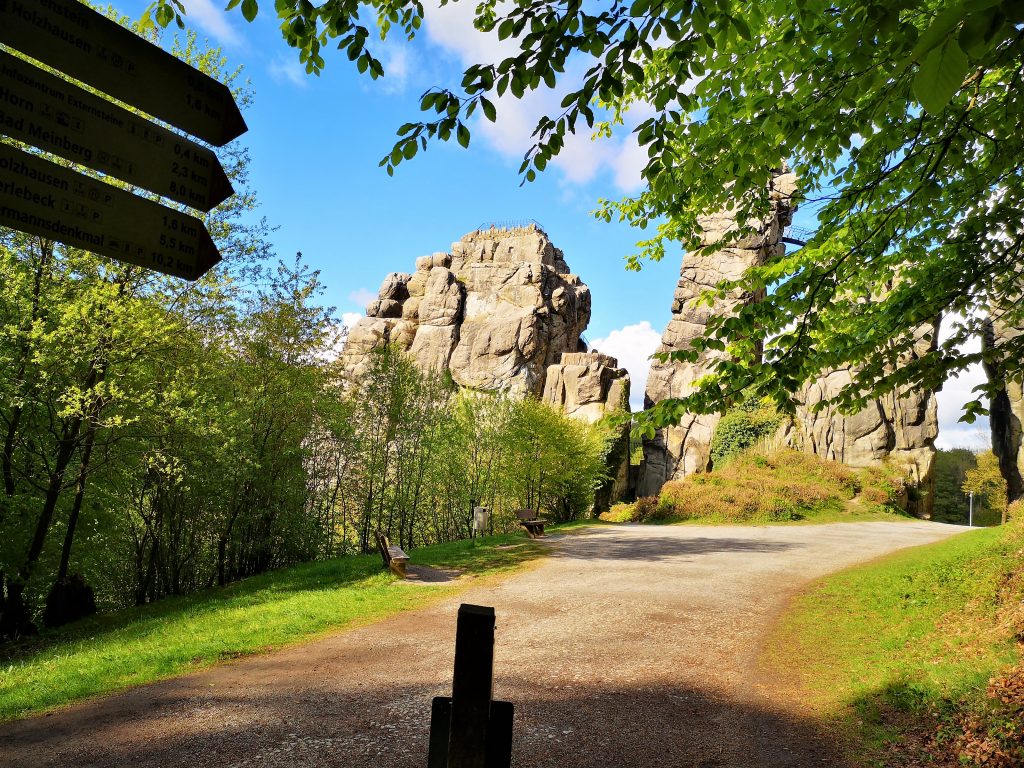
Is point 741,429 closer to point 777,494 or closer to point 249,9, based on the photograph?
point 777,494

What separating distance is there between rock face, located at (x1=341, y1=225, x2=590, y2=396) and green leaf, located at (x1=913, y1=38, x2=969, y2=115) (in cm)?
4473

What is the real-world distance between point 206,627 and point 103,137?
31.2 ft

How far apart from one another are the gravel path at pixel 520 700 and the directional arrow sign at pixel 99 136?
458 centimetres

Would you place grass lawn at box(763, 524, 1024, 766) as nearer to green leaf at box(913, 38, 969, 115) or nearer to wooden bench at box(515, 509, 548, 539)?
green leaf at box(913, 38, 969, 115)

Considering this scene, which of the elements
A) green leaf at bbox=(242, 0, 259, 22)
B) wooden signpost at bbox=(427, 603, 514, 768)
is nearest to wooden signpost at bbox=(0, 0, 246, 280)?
green leaf at bbox=(242, 0, 259, 22)

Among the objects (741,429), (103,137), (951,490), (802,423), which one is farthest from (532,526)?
(951,490)

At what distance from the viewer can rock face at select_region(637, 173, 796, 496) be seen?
39.2 meters

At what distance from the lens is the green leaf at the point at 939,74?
1.18 meters

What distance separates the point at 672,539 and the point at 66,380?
1649 centimetres

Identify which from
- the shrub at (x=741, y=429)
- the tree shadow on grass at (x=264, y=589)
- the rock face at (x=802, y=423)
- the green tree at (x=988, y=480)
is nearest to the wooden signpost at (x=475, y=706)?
the tree shadow on grass at (x=264, y=589)

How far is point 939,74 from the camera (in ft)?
4.01

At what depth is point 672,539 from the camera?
1809 cm

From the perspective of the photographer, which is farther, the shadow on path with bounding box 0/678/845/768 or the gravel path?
the gravel path

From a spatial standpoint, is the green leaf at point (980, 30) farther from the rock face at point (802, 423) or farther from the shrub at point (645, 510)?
the shrub at point (645, 510)
